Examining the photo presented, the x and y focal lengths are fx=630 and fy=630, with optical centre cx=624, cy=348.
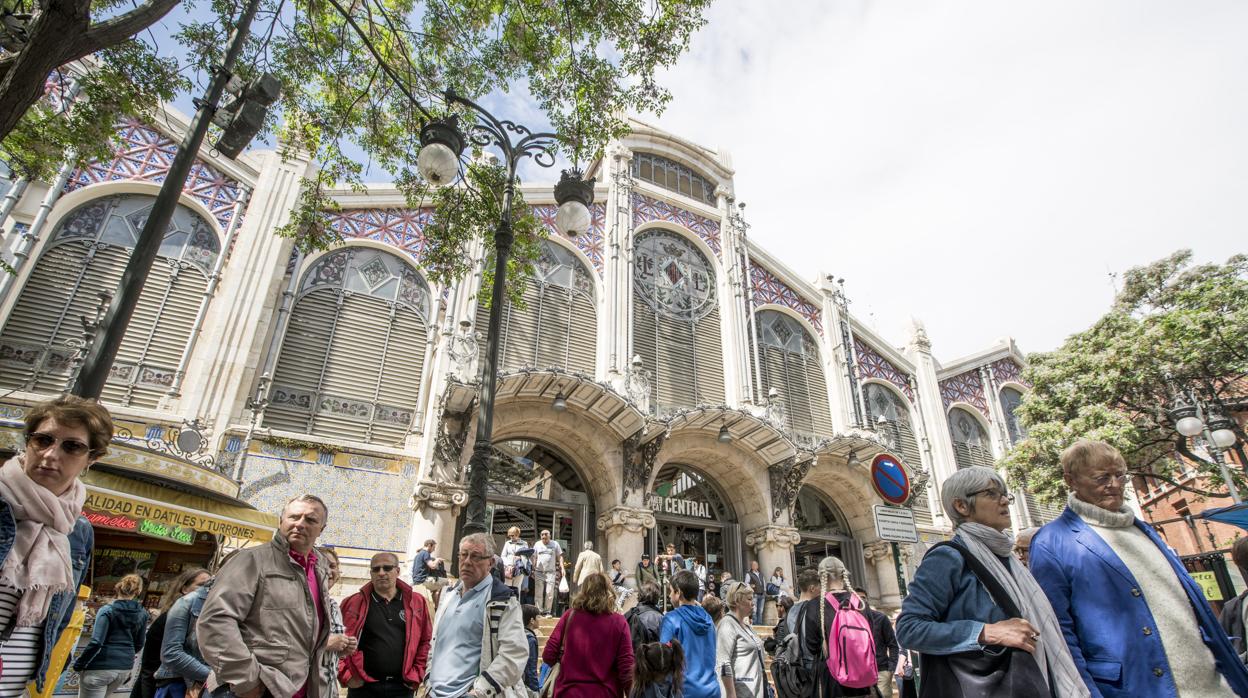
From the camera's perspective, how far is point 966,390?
21.6 metres

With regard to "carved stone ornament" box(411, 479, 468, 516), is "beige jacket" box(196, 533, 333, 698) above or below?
below

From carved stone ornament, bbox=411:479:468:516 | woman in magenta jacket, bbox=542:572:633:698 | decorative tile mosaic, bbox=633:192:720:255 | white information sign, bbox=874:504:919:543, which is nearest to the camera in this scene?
woman in magenta jacket, bbox=542:572:633:698

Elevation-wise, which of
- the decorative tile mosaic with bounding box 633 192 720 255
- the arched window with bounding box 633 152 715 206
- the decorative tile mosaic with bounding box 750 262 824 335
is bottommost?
the decorative tile mosaic with bounding box 750 262 824 335

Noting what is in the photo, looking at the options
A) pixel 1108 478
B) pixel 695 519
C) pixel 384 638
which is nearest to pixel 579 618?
pixel 384 638

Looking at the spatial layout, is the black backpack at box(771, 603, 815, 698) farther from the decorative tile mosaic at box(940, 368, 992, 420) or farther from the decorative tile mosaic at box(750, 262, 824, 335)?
the decorative tile mosaic at box(940, 368, 992, 420)

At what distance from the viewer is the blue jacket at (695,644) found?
4602 mm

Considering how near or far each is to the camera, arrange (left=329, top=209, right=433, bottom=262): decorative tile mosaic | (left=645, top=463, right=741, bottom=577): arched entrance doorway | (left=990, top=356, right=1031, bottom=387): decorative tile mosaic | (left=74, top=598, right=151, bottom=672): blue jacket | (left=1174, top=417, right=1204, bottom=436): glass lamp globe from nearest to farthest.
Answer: (left=74, top=598, right=151, bottom=672): blue jacket
(left=1174, top=417, right=1204, bottom=436): glass lamp globe
(left=329, top=209, right=433, bottom=262): decorative tile mosaic
(left=645, top=463, right=741, bottom=577): arched entrance doorway
(left=990, top=356, right=1031, bottom=387): decorative tile mosaic

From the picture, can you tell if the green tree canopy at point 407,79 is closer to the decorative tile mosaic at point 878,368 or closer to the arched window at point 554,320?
the arched window at point 554,320

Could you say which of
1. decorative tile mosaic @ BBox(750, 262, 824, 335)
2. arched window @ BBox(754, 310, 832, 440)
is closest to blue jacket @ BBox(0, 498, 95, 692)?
arched window @ BBox(754, 310, 832, 440)

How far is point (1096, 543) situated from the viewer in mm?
2838

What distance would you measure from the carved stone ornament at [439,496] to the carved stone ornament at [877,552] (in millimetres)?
10782

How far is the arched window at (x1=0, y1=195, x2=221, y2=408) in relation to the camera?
10656 millimetres

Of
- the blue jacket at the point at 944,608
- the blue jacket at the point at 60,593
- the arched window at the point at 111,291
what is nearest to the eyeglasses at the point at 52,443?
the blue jacket at the point at 60,593

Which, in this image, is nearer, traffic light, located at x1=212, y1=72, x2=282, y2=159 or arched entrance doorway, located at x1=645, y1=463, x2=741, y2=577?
traffic light, located at x1=212, y1=72, x2=282, y2=159
